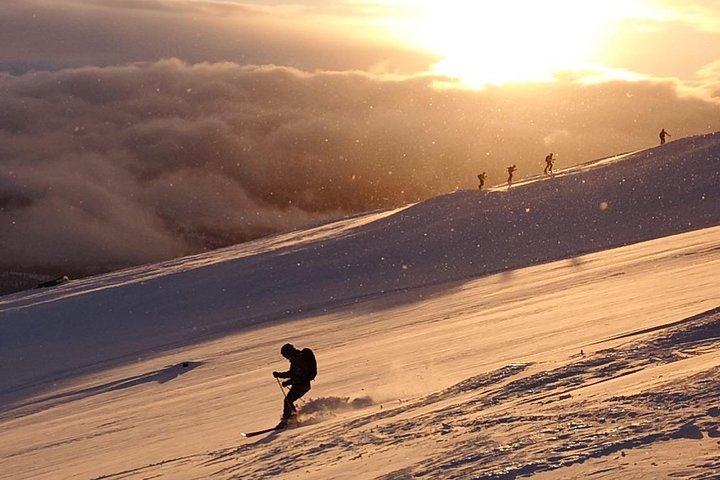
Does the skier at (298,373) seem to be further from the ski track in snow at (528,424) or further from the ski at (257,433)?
the ski track in snow at (528,424)

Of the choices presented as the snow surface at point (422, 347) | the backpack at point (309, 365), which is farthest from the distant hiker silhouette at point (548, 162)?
the backpack at point (309, 365)

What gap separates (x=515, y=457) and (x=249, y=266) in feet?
109

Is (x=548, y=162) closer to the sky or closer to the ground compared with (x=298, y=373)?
closer to the sky

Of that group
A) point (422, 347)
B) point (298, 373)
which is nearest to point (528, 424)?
point (298, 373)

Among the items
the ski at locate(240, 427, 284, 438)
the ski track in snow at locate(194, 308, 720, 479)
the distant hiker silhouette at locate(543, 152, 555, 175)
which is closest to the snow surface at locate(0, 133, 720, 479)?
→ the ski track in snow at locate(194, 308, 720, 479)

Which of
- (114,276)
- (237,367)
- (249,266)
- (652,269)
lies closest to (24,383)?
(237,367)

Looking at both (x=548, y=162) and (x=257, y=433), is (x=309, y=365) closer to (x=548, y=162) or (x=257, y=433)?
(x=257, y=433)

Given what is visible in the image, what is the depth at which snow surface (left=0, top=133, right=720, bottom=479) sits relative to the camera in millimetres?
7938

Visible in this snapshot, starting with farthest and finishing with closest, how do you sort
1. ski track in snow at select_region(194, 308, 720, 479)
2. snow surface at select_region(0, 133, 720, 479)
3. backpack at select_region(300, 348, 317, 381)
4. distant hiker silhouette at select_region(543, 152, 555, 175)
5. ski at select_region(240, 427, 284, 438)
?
distant hiker silhouette at select_region(543, 152, 555, 175), backpack at select_region(300, 348, 317, 381), ski at select_region(240, 427, 284, 438), snow surface at select_region(0, 133, 720, 479), ski track in snow at select_region(194, 308, 720, 479)

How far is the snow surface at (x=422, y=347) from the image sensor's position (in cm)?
794

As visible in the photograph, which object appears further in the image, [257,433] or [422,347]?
[422,347]

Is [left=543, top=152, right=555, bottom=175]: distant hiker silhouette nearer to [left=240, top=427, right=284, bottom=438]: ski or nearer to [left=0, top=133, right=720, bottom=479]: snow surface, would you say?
[left=0, top=133, right=720, bottom=479]: snow surface

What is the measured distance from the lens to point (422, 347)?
16641 millimetres

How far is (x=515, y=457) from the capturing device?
718 centimetres
